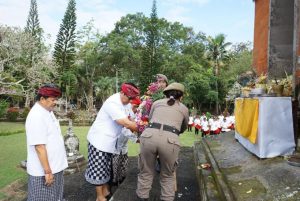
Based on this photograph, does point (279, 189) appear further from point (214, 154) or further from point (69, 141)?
point (69, 141)

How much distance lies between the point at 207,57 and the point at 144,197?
29520mm

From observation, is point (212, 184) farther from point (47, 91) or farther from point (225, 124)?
point (225, 124)

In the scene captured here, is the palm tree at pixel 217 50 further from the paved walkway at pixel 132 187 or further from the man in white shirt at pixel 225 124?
the paved walkway at pixel 132 187

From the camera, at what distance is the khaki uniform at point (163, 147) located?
316 cm

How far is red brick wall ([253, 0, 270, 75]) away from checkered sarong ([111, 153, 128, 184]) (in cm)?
493

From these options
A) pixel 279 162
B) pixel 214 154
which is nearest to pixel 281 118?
pixel 279 162

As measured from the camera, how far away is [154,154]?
3215 mm

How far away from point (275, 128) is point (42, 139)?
2625mm

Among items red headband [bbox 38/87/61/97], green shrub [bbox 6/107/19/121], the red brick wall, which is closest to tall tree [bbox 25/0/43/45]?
green shrub [bbox 6/107/19/121]

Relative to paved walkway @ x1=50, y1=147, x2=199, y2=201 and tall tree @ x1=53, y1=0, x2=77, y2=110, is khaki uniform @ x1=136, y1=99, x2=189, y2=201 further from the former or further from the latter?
tall tree @ x1=53, y1=0, x2=77, y2=110

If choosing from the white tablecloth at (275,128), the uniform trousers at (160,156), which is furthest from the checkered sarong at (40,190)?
the white tablecloth at (275,128)

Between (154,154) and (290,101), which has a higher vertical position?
(290,101)

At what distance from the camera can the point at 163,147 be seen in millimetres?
3145

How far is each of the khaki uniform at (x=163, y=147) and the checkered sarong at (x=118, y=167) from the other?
0.62 m
